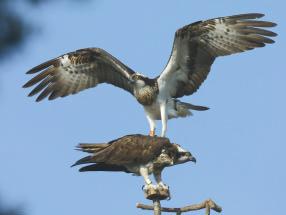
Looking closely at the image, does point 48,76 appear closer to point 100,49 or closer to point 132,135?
point 100,49

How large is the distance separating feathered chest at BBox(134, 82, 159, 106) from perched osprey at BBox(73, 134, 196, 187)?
346 cm

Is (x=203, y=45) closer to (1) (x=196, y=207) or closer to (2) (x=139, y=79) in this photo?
(2) (x=139, y=79)

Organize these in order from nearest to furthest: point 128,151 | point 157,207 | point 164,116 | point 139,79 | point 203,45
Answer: point 157,207 → point 128,151 → point 164,116 → point 139,79 → point 203,45

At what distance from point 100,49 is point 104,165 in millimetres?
4764

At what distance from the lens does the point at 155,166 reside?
932 centimetres

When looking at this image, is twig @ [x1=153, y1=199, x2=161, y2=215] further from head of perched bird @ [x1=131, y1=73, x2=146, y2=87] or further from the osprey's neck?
head of perched bird @ [x1=131, y1=73, x2=146, y2=87]

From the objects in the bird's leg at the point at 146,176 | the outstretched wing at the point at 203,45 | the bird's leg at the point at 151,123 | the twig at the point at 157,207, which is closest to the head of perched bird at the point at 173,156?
the bird's leg at the point at 146,176

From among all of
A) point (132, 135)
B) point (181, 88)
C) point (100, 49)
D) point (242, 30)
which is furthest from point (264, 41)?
point (132, 135)

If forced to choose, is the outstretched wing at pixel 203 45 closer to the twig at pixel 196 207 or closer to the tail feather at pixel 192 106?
the tail feather at pixel 192 106

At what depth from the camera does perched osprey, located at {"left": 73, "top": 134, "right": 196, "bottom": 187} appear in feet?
30.4

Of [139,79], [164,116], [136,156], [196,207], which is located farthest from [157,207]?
[139,79]

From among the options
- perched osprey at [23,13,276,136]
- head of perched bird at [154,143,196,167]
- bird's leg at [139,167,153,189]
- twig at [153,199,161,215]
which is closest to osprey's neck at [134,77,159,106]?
perched osprey at [23,13,276,136]

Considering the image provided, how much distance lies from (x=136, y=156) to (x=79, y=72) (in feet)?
16.4

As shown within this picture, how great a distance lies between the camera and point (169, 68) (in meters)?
13.5
